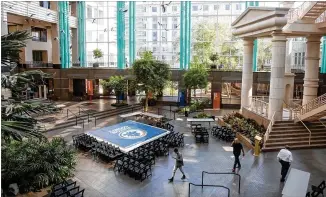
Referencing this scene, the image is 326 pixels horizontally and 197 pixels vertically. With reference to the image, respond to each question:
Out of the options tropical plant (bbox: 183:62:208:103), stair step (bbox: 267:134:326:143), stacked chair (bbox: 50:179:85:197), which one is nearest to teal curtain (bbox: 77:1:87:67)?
tropical plant (bbox: 183:62:208:103)

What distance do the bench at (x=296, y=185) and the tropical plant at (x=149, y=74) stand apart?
1447cm

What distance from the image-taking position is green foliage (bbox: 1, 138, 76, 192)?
8.48 m

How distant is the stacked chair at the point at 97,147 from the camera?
12.5 metres

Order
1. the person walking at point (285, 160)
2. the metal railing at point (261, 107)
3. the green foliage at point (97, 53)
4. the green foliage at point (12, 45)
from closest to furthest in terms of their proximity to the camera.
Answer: the green foliage at point (12, 45) < the person walking at point (285, 160) < the metal railing at point (261, 107) < the green foliage at point (97, 53)

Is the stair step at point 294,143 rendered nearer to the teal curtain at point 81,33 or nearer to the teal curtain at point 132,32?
the teal curtain at point 132,32

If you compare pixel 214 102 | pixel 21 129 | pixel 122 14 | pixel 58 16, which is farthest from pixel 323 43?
pixel 21 129

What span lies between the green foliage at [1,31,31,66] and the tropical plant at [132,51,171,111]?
1543cm

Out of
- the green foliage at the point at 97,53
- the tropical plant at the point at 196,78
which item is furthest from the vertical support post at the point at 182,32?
the green foliage at the point at 97,53

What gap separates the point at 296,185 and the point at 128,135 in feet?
29.4

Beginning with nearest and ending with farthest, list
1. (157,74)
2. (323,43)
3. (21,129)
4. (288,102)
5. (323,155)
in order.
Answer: (21,129)
(323,155)
(288,102)
(157,74)
(323,43)

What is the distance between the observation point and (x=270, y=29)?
1496 centimetres

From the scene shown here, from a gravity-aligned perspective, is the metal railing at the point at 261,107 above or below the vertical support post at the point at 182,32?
below

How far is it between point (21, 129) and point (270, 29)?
1291cm

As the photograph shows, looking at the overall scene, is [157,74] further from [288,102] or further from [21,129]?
[21,129]
